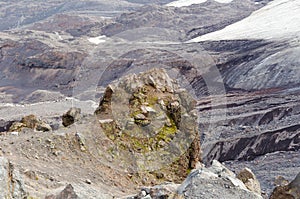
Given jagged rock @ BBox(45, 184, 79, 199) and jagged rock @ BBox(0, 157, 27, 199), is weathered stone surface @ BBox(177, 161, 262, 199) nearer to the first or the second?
jagged rock @ BBox(45, 184, 79, 199)

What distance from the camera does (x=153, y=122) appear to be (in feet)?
28.6

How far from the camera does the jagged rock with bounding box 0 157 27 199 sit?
206 inches

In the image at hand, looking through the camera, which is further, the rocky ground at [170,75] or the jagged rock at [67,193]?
the rocky ground at [170,75]

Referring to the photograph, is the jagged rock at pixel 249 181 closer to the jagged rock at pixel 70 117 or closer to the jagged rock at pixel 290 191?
the jagged rock at pixel 290 191

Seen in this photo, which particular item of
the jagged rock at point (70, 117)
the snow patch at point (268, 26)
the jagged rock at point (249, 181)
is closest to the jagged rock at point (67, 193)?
the jagged rock at point (249, 181)

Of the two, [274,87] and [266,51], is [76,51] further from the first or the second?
[274,87]

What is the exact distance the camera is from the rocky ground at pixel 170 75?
7.98m

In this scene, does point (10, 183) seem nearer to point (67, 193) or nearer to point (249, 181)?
point (67, 193)

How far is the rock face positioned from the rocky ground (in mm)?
221

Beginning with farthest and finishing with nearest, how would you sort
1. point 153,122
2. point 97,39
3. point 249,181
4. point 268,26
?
1. point 97,39
2. point 268,26
3. point 153,122
4. point 249,181

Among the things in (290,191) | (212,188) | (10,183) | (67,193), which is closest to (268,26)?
(290,191)

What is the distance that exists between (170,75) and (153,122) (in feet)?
68.7

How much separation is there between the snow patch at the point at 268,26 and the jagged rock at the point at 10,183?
34.0m

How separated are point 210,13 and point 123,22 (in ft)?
43.5
